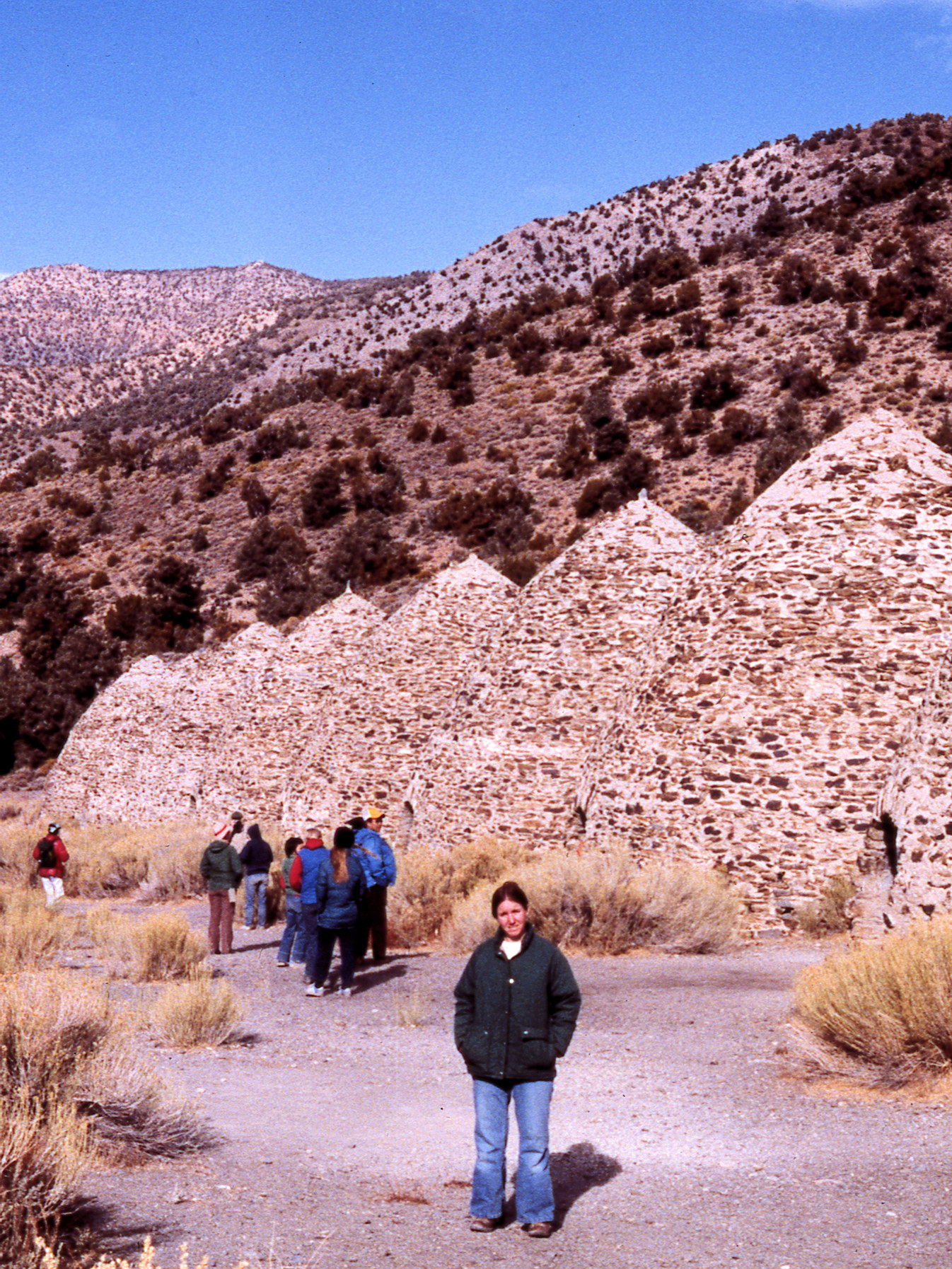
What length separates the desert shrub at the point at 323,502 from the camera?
52.1 metres

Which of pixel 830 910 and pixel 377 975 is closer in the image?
pixel 830 910

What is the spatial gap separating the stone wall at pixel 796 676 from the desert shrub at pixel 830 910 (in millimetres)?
122

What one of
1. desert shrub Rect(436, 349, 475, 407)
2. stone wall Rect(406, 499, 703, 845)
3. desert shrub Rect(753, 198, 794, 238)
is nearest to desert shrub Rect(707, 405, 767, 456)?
desert shrub Rect(436, 349, 475, 407)

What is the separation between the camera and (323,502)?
2057 inches

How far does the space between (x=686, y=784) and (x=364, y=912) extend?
358 cm

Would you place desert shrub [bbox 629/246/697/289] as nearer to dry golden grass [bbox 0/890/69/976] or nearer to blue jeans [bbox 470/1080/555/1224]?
dry golden grass [bbox 0/890/69/976]

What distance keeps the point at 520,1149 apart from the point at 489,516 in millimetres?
41170

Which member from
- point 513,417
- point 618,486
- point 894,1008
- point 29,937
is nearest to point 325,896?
point 29,937

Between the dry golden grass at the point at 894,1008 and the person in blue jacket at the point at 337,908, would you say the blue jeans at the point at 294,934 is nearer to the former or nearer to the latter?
the person in blue jacket at the point at 337,908

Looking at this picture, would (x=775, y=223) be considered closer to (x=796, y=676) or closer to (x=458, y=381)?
(x=458, y=381)

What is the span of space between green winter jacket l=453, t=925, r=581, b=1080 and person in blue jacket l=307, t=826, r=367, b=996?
19.0 ft

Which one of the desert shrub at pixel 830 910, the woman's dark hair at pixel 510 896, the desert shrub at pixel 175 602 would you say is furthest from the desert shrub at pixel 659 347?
the woman's dark hair at pixel 510 896

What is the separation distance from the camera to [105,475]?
62.6 meters

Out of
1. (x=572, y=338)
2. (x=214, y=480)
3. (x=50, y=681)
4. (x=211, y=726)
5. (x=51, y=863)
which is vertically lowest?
(x=51, y=863)
